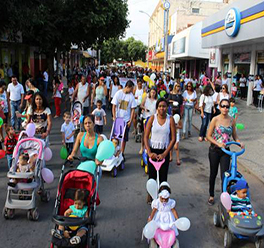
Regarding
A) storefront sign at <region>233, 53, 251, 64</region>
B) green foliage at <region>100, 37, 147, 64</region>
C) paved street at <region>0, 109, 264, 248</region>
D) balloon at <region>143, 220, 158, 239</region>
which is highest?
green foliage at <region>100, 37, 147, 64</region>

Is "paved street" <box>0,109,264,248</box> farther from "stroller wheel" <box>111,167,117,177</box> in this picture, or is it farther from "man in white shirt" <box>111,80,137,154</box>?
"man in white shirt" <box>111,80,137,154</box>

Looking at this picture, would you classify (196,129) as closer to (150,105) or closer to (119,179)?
(150,105)

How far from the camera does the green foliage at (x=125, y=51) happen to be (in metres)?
75.9

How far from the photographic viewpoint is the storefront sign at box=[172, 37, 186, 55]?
3243 centimetres

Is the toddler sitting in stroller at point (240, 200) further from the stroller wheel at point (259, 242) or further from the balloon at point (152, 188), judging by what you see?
the balloon at point (152, 188)

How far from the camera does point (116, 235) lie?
4590 millimetres

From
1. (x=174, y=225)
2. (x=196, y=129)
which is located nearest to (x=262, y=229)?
(x=174, y=225)

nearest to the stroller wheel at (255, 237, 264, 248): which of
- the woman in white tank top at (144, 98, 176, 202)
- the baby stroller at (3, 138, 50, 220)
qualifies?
the woman in white tank top at (144, 98, 176, 202)

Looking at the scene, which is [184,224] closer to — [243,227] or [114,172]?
[243,227]

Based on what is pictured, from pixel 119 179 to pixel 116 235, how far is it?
2.28 m

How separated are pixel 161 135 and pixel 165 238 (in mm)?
1660

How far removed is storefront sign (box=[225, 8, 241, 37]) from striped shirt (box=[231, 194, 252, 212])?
1439 cm

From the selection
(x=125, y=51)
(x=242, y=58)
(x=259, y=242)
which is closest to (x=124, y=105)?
(x=259, y=242)

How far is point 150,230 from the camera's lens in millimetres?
3834
